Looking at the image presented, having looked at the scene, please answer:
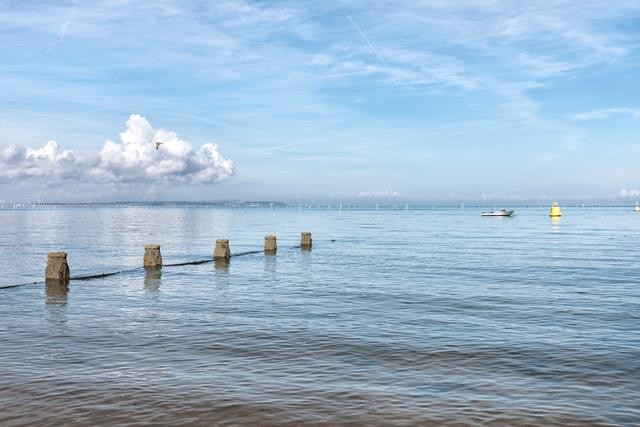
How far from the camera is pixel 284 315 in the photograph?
1770cm

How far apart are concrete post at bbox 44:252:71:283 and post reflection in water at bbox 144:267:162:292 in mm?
3316

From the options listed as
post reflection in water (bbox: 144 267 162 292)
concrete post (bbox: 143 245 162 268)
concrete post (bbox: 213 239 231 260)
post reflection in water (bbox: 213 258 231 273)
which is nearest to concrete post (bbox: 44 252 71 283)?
post reflection in water (bbox: 144 267 162 292)

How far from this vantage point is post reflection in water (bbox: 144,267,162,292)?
23.8 meters

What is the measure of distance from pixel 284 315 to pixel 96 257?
2579 centimetres

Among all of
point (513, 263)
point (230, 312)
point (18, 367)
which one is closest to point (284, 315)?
point (230, 312)

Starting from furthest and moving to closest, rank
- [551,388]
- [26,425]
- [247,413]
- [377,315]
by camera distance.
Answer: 1. [377,315]
2. [551,388]
3. [247,413]
4. [26,425]

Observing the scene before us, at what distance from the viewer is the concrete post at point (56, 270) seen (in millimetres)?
24094

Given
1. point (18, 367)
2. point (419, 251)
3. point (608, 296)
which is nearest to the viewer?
point (18, 367)

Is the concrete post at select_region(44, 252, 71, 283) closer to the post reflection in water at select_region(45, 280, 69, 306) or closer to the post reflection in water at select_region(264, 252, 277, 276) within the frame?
the post reflection in water at select_region(45, 280, 69, 306)

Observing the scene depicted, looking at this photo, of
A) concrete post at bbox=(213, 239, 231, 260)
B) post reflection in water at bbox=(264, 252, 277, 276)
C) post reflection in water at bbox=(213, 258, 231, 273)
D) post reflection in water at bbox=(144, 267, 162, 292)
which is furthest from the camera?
concrete post at bbox=(213, 239, 231, 260)

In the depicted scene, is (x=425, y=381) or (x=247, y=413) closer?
(x=247, y=413)

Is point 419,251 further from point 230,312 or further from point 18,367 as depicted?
point 18,367

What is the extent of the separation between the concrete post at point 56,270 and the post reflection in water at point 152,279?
10.9ft

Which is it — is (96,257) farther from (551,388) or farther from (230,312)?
(551,388)
